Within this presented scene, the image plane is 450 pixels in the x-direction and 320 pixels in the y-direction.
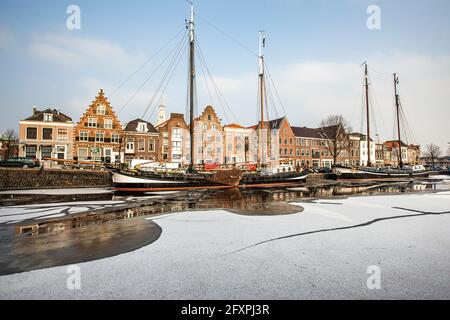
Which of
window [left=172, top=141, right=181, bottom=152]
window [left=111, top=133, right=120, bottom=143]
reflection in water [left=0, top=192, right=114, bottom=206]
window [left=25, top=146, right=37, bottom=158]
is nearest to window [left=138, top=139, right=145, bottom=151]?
window [left=111, top=133, right=120, bottom=143]

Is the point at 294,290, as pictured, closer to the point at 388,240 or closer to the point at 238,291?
the point at 238,291

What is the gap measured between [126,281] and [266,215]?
669cm

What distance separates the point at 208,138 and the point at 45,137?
31.2 meters

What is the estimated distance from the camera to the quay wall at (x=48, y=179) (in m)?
25.7

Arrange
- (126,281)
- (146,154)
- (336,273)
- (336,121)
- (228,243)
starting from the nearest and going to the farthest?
(126,281) < (336,273) < (228,243) < (146,154) < (336,121)

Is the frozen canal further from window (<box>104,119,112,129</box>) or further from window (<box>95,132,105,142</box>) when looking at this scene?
window (<box>104,119,112,129</box>)

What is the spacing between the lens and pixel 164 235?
6.52 metres

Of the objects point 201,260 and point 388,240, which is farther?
point 388,240

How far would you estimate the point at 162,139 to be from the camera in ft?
162

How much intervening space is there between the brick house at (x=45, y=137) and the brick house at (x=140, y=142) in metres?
9.76

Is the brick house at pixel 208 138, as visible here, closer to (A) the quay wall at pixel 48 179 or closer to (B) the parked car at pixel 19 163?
(A) the quay wall at pixel 48 179

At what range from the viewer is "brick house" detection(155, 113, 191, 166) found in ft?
162

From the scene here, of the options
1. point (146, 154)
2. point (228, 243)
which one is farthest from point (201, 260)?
point (146, 154)

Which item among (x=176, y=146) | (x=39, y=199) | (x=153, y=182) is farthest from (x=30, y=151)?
(x=39, y=199)
